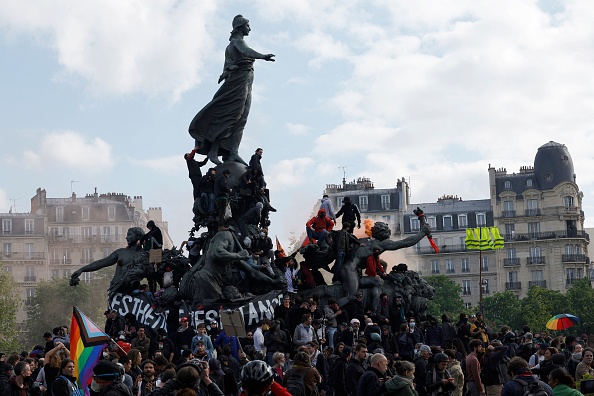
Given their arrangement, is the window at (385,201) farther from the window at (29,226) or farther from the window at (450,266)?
the window at (29,226)

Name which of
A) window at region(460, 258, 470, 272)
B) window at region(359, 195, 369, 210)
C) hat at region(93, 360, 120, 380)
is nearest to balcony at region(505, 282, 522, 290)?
window at region(460, 258, 470, 272)

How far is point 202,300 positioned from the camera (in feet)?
112

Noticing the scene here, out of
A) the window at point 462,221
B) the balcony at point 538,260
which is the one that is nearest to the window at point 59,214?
the window at point 462,221

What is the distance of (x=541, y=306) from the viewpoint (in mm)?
95750

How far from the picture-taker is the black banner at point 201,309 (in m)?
33.7

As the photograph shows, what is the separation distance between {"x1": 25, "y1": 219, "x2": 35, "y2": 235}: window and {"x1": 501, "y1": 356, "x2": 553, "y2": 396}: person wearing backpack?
102 metres

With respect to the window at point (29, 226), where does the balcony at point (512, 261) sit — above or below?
below

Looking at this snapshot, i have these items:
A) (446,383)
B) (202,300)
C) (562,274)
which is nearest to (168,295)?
(202,300)

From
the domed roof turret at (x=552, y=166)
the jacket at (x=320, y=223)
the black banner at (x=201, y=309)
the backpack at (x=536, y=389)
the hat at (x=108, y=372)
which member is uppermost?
the domed roof turret at (x=552, y=166)

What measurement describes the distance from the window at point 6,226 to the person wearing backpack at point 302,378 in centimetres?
10082

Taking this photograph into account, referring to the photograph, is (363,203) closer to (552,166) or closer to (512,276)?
(512,276)

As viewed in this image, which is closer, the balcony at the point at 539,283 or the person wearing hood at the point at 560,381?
the person wearing hood at the point at 560,381

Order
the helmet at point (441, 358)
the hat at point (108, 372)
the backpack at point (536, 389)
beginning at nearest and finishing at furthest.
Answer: the hat at point (108, 372)
the backpack at point (536, 389)
the helmet at point (441, 358)

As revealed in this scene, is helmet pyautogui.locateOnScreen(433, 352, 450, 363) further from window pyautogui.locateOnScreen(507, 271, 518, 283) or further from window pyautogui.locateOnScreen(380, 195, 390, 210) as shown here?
window pyautogui.locateOnScreen(380, 195, 390, 210)
